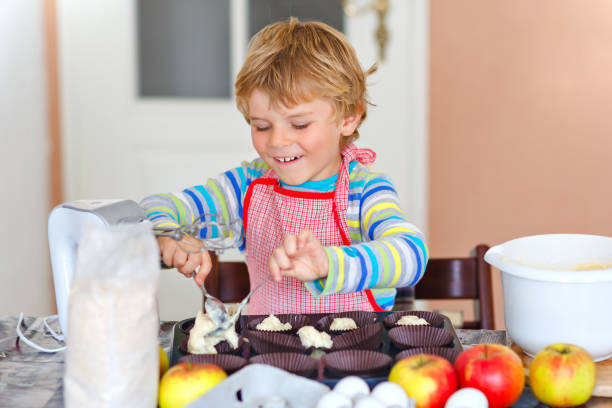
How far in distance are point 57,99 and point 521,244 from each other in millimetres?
2064

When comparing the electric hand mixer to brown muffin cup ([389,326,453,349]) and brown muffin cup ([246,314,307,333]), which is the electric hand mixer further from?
brown muffin cup ([389,326,453,349])

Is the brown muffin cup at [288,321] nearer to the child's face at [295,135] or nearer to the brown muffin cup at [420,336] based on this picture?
the brown muffin cup at [420,336]

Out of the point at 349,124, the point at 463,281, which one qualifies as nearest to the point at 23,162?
the point at 349,124

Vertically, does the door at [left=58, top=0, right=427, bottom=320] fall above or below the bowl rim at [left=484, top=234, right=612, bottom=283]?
above

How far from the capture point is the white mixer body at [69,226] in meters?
0.88

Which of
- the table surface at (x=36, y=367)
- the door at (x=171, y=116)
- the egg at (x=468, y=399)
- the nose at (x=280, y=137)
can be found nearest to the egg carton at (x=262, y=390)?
the egg at (x=468, y=399)

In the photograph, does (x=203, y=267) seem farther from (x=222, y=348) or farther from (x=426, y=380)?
(x=426, y=380)

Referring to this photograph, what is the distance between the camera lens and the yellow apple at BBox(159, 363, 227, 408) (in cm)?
71

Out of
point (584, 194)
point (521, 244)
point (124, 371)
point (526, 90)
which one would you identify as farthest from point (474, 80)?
point (124, 371)

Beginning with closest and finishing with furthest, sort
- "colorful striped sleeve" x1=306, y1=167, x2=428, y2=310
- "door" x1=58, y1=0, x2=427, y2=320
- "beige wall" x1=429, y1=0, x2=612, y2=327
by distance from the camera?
"colorful striped sleeve" x1=306, y1=167, x2=428, y2=310
"beige wall" x1=429, y1=0, x2=612, y2=327
"door" x1=58, y1=0, x2=427, y2=320

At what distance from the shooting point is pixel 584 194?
2449mm

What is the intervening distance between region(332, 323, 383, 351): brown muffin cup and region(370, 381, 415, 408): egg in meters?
0.18

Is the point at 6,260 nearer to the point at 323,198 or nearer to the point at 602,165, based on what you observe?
the point at 323,198

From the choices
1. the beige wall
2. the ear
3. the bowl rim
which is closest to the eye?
the ear
